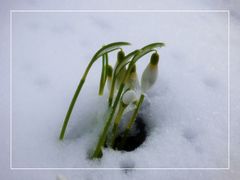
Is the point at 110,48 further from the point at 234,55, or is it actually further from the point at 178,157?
the point at 234,55

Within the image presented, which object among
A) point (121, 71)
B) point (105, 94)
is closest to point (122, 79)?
point (121, 71)

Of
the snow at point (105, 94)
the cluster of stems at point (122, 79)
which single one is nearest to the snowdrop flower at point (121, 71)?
the cluster of stems at point (122, 79)

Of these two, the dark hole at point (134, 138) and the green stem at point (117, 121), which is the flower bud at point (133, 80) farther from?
the dark hole at point (134, 138)

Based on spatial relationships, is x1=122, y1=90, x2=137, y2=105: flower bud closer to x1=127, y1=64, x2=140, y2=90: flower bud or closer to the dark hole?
x1=127, y1=64, x2=140, y2=90: flower bud

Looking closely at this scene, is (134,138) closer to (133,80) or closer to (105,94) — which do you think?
(105,94)

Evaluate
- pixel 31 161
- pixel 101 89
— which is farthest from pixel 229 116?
pixel 31 161

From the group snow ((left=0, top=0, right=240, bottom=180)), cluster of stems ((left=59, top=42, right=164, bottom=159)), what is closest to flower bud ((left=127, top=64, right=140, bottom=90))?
cluster of stems ((left=59, top=42, right=164, bottom=159))
